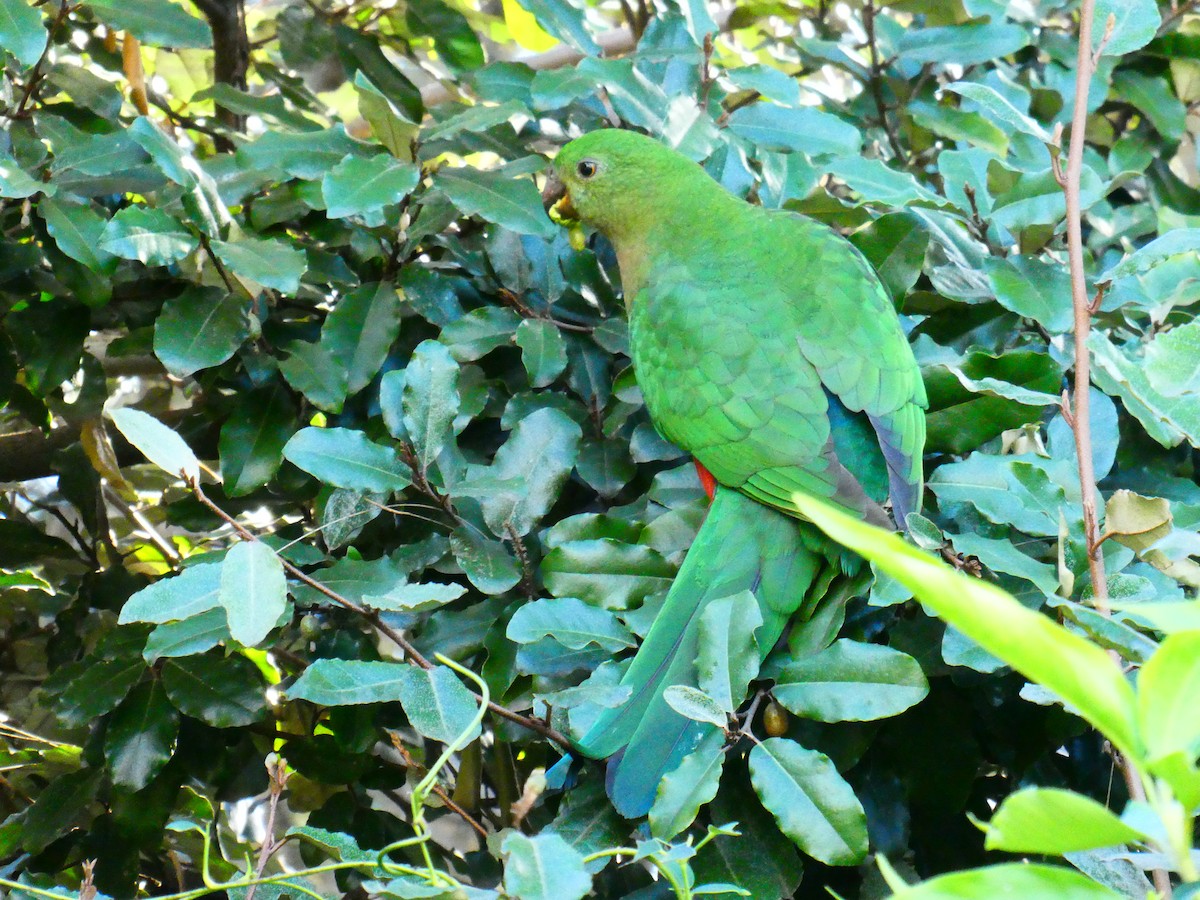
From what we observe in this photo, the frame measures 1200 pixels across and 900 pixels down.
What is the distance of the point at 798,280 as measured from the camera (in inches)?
59.0

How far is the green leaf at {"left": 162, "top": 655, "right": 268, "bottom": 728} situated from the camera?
4.59ft

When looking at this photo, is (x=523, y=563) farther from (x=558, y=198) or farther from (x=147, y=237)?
(x=558, y=198)

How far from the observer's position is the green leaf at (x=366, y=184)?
4.57 ft

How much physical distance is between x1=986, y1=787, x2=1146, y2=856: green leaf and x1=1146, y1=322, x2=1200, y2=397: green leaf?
1.83ft

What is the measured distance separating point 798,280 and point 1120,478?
515 mm

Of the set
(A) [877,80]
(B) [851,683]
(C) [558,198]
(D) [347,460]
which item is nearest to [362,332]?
(D) [347,460]

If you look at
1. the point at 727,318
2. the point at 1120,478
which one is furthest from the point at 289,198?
the point at 1120,478

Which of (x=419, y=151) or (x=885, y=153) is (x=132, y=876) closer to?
(x=419, y=151)

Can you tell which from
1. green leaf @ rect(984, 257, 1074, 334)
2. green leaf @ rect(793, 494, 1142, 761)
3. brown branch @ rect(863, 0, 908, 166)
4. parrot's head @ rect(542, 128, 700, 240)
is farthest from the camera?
brown branch @ rect(863, 0, 908, 166)

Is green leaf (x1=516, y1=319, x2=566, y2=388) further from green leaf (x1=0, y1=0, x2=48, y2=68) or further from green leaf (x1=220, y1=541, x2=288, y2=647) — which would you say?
green leaf (x1=0, y1=0, x2=48, y2=68)

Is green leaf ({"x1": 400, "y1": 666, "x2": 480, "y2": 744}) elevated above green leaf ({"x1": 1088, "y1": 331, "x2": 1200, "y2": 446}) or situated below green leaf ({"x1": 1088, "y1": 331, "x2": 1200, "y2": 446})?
below

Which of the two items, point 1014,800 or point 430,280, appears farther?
point 430,280

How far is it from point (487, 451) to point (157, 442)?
67 cm

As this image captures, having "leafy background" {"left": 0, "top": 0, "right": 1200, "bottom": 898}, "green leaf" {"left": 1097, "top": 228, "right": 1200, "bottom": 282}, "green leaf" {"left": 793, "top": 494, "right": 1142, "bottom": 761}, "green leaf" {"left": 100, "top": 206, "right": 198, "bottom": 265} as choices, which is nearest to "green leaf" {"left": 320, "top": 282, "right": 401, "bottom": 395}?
"leafy background" {"left": 0, "top": 0, "right": 1200, "bottom": 898}
